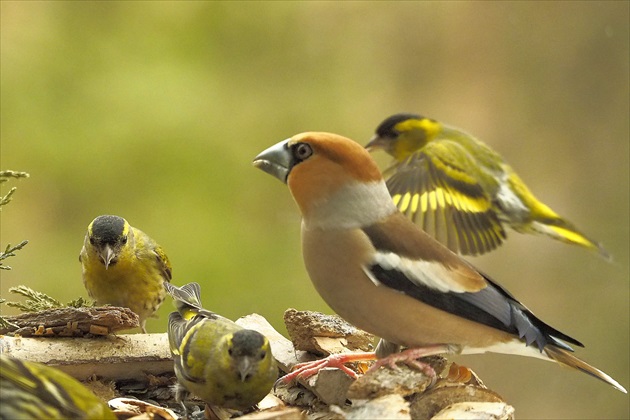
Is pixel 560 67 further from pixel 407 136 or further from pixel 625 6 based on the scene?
pixel 407 136

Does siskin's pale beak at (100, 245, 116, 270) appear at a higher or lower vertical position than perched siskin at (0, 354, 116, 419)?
higher

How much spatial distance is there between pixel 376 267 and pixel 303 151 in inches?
9.1

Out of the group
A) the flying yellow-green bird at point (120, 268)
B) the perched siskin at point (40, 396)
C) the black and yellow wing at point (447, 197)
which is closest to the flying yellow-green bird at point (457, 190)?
the black and yellow wing at point (447, 197)

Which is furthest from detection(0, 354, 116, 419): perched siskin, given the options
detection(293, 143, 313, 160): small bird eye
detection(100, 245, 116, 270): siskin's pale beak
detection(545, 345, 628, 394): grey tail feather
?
detection(545, 345, 628, 394): grey tail feather

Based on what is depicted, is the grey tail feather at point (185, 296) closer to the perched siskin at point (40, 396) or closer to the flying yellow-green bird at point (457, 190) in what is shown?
the perched siskin at point (40, 396)

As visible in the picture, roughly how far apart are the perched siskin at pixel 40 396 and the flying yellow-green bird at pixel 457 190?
1.11 m

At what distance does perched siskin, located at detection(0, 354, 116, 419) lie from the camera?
3.79 feet

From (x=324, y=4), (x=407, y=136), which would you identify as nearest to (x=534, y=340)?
(x=407, y=136)

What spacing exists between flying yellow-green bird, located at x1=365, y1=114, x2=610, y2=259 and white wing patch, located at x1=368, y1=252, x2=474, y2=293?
70 centimetres

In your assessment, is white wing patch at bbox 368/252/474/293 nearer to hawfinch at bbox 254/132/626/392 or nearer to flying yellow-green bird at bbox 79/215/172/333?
hawfinch at bbox 254/132/626/392

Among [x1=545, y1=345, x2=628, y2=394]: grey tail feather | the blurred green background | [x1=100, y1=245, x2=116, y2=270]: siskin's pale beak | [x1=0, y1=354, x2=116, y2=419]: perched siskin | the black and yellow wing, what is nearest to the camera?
[x1=0, y1=354, x2=116, y2=419]: perched siskin

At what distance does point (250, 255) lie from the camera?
283 centimetres

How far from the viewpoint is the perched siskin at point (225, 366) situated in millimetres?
1436

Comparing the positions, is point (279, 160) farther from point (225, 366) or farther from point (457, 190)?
point (457, 190)
